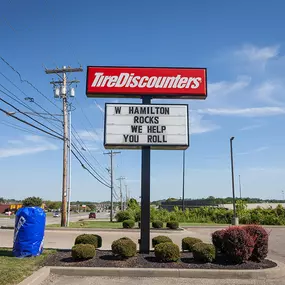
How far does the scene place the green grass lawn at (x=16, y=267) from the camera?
686 cm

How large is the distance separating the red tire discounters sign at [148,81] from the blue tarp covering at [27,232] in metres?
4.63

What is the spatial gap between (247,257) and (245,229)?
0.84 meters

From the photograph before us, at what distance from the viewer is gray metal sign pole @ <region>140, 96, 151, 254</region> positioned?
10664 millimetres

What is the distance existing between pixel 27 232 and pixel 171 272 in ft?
14.5

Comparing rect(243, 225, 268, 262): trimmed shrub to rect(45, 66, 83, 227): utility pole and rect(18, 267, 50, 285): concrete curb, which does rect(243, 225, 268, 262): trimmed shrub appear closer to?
rect(18, 267, 50, 285): concrete curb

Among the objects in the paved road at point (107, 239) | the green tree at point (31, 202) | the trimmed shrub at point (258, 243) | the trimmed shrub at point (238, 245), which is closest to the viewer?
the trimmed shrub at point (238, 245)

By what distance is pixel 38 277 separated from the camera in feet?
24.2

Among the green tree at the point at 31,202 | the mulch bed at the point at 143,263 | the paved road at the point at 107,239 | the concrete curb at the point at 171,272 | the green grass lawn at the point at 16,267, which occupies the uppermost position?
the green tree at the point at 31,202

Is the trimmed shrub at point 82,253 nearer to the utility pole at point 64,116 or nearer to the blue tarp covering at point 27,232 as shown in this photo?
the blue tarp covering at point 27,232

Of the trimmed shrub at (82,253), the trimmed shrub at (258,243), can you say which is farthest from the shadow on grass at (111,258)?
the trimmed shrub at (258,243)

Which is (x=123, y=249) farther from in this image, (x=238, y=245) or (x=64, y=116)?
(x=64, y=116)

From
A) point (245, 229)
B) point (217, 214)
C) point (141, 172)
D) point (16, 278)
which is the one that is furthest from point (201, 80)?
point (217, 214)

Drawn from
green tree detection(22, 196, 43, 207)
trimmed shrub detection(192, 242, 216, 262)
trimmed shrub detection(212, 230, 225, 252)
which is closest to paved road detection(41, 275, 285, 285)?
trimmed shrub detection(192, 242, 216, 262)

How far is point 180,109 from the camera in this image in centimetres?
1150
